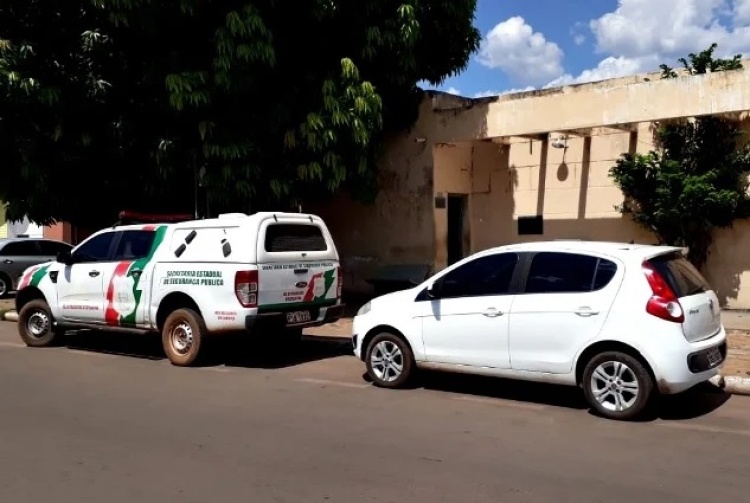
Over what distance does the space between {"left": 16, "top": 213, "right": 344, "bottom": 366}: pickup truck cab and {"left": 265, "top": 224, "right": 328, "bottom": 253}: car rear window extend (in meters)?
0.01

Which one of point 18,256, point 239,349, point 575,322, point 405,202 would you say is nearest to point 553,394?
point 575,322

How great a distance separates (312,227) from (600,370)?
14.7 feet

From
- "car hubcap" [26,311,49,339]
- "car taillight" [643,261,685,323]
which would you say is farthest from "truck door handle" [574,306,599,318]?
"car hubcap" [26,311,49,339]

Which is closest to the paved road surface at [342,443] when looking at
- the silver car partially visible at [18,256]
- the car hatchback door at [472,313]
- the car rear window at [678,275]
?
the car hatchback door at [472,313]

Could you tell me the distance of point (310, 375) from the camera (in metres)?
8.69

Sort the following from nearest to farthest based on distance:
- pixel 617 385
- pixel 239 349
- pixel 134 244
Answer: pixel 617 385
pixel 134 244
pixel 239 349

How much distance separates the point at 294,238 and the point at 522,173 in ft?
22.7

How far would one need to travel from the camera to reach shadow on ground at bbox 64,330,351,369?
31.9 feet

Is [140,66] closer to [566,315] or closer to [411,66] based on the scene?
[411,66]

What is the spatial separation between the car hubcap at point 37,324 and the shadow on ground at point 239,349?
0.43 m

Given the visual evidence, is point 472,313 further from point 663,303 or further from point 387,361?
point 663,303

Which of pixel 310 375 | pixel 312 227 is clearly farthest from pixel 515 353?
pixel 312 227

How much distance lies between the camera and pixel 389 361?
310 inches

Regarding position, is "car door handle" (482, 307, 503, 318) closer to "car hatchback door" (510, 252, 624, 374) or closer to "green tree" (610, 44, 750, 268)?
"car hatchback door" (510, 252, 624, 374)
